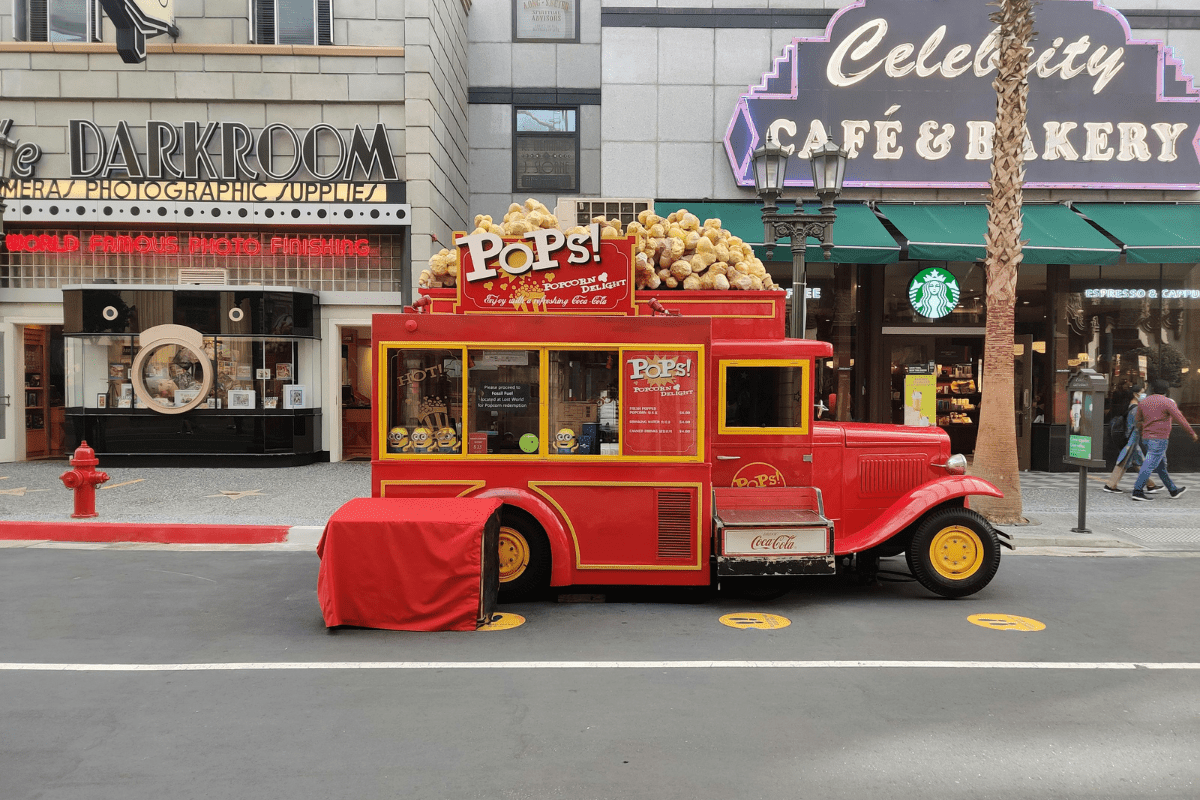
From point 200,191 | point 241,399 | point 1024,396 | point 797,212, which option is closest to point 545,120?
point 200,191

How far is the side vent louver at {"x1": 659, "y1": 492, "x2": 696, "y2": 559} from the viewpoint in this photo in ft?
21.5

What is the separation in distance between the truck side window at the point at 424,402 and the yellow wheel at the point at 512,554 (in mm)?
827

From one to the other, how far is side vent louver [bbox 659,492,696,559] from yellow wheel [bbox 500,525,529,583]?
1129 mm

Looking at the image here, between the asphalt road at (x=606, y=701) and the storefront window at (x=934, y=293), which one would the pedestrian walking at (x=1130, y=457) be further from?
the asphalt road at (x=606, y=701)

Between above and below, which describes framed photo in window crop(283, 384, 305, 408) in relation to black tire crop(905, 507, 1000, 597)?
above

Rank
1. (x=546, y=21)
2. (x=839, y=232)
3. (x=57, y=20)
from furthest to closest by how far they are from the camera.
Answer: (x=546, y=21) → (x=57, y=20) → (x=839, y=232)

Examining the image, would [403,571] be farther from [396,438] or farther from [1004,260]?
[1004,260]

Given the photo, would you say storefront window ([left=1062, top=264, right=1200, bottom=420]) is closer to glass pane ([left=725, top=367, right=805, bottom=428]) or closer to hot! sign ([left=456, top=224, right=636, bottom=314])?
glass pane ([left=725, top=367, right=805, bottom=428])

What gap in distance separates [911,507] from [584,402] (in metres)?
2.83

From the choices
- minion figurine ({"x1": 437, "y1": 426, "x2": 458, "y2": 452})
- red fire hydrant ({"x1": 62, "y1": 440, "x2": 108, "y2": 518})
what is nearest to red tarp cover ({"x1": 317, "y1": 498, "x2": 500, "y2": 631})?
minion figurine ({"x1": 437, "y1": 426, "x2": 458, "y2": 452})

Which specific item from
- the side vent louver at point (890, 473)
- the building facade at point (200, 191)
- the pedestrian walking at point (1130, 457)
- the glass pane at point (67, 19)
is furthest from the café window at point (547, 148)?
the side vent louver at point (890, 473)

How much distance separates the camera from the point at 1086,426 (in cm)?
956

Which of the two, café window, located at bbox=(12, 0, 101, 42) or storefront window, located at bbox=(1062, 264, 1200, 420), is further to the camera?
storefront window, located at bbox=(1062, 264, 1200, 420)

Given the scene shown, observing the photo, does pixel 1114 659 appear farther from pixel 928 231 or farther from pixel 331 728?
pixel 928 231
